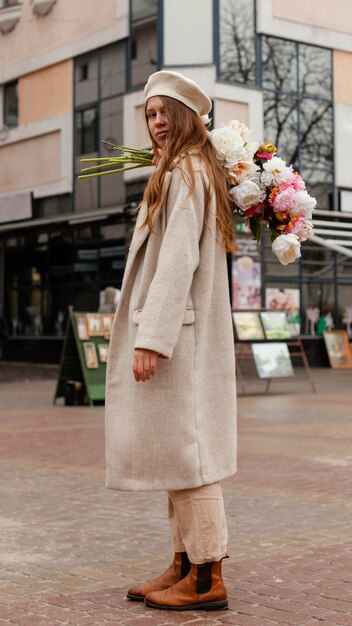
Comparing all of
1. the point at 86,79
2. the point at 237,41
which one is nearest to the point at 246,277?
the point at 237,41

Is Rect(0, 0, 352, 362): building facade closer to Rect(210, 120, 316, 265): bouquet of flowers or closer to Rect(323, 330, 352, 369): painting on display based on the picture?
Rect(323, 330, 352, 369): painting on display

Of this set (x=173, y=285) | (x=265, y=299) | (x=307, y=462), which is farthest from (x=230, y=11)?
(x=173, y=285)

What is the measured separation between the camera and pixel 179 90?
3.85m

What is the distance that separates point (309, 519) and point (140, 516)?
98 centimetres

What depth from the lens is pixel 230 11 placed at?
2214 centimetres

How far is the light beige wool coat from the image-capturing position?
3.62 m

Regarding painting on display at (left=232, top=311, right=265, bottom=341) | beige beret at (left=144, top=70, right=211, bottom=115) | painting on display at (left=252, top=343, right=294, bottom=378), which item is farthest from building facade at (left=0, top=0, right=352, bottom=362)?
beige beret at (left=144, top=70, right=211, bottom=115)

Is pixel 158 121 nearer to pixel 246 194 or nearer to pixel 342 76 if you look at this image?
pixel 246 194

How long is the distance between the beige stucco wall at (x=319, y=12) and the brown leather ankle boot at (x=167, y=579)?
2069 cm

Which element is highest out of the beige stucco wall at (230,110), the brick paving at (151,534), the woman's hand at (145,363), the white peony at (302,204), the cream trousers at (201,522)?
the beige stucco wall at (230,110)

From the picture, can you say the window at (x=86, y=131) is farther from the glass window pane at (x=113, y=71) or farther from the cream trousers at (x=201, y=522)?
the cream trousers at (x=201, y=522)

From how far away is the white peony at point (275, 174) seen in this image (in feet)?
13.1

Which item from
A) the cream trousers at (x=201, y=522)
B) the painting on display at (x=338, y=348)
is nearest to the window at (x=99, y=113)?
the painting on display at (x=338, y=348)

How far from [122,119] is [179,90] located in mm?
19862
